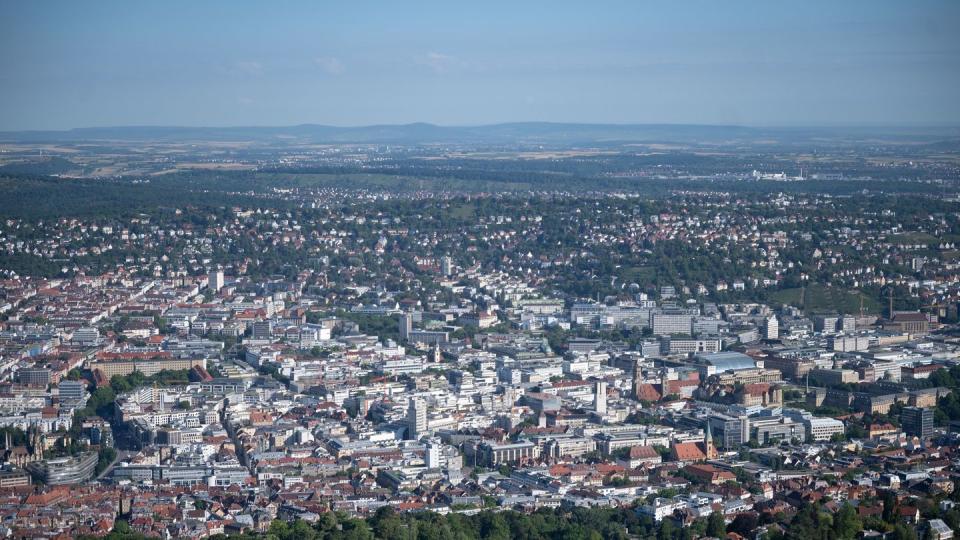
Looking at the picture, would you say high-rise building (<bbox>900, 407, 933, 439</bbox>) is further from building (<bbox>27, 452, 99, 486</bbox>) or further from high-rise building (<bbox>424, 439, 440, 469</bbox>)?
building (<bbox>27, 452, 99, 486</bbox>)

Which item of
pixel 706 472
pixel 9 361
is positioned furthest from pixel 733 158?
pixel 706 472

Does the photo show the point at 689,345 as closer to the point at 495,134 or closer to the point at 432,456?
the point at 432,456

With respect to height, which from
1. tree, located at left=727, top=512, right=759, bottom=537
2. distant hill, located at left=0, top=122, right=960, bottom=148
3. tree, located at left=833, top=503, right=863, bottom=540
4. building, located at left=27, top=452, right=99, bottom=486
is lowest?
distant hill, located at left=0, top=122, right=960, bottom=148

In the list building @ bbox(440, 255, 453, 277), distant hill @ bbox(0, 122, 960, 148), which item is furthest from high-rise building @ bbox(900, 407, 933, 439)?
distant hill @ bbox(0, 122, 960, 148)

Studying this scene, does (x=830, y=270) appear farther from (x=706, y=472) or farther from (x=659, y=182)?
(x=659, y=182)

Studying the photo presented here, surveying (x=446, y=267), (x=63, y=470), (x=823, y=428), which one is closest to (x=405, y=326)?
(x=446, y=267)

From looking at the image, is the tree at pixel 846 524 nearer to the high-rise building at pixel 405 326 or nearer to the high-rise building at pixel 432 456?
the high-rise building at pixel 432 456
